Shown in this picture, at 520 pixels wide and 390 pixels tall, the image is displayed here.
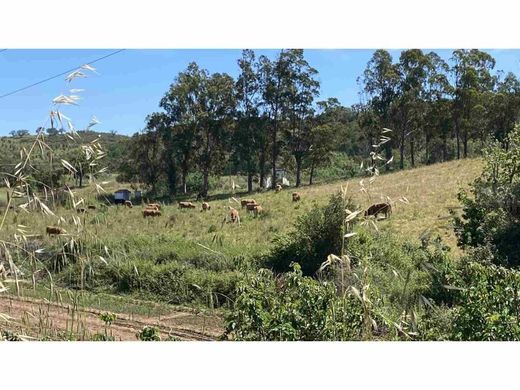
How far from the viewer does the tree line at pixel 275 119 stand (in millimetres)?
5812

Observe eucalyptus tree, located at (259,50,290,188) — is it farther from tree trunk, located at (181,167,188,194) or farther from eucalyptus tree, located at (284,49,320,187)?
tree trunk, located at (181,167,188,194)

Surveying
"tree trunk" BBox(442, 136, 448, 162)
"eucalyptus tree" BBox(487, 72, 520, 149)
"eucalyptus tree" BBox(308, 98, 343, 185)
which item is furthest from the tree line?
"tree trunk" BBox(442, 136, 448, 162)

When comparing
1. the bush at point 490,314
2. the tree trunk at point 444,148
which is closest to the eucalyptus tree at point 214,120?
the bush at point 490,314

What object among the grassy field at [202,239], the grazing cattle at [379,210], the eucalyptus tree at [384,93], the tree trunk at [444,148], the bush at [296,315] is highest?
the eucalyptus tree at [384,93]

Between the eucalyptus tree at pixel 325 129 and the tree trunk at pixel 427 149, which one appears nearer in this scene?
the eucalyptus tree at pixel 325 129

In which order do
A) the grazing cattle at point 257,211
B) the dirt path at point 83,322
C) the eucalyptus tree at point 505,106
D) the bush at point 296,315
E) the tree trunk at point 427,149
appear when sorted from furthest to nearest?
the tree trunk at point 427,149 → the eucalyptus tree at point 505,106 → the grazing cattle at point 257,211 → the bush at point 296,315 → the dirt path at point 83,322

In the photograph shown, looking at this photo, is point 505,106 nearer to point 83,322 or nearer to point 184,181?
point 184,181

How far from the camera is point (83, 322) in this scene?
7.48 ft

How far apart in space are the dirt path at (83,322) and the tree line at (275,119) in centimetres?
144

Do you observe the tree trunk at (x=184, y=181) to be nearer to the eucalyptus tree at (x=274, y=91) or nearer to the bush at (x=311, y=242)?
the eucalyptus tree at (x=274, y=91)

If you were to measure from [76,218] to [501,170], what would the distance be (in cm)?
703

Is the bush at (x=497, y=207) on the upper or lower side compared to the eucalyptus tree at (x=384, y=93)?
lower

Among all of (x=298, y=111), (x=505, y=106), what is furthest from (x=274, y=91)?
(x=505, y=106)

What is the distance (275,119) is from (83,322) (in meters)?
7.22
